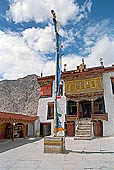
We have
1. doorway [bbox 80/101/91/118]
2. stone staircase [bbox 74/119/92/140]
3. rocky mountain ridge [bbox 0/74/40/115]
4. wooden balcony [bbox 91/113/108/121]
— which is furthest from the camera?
rocky mountain ridge [bbox 0/74/40/115]

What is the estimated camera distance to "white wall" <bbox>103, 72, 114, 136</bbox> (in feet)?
56.4

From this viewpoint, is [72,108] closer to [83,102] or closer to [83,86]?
[83,102]

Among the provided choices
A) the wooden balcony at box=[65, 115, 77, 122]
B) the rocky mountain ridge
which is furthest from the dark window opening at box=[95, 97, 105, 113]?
the rocky mountain ridge

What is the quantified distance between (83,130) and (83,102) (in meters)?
5.20

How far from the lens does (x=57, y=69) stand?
33.9 feet

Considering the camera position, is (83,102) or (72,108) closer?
(83,102)

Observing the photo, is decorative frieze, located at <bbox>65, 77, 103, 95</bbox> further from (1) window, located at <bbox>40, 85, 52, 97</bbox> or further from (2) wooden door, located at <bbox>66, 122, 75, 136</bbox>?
Result: (2) wooden door, located at <bbox>66, 122, 75, 136</bbox>

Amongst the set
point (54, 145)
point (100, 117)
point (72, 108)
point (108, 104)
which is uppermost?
point (108, 104)

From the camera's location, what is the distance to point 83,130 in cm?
1628

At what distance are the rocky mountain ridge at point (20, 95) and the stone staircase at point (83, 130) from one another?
31.3m

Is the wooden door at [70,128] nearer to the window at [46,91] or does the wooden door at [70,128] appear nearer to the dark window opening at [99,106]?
the dark window opening at [99,106]

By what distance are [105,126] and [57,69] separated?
10.4 meters

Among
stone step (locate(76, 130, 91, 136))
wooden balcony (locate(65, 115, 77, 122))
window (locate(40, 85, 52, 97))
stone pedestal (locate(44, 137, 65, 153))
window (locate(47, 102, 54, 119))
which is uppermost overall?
window (locate(40, 85, 52, 97))

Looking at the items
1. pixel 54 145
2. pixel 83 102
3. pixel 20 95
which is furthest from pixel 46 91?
pixel 20 95
